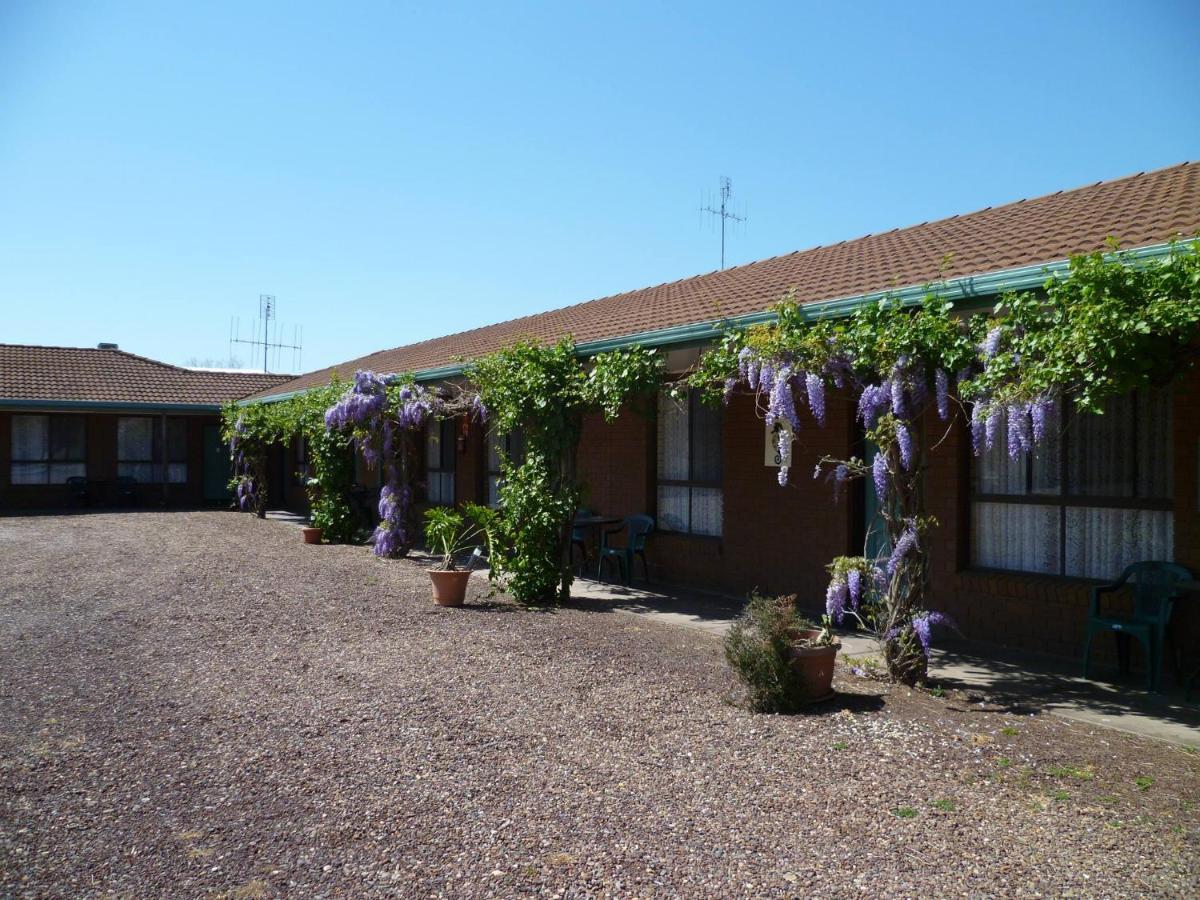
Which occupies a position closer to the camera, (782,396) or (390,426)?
(782,396)

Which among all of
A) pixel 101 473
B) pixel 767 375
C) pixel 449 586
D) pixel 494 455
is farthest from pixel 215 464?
pixel 767 375

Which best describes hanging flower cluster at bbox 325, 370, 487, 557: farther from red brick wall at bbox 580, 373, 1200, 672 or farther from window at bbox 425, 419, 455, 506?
red brick wall at bbox 580, 373, 1200, 672

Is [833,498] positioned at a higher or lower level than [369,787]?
higher

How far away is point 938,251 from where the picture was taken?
9.37 m

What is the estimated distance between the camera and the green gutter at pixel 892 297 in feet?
20.4

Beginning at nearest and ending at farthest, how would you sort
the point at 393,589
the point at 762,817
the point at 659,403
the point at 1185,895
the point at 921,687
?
1. the point at 1185,895
2. the point at 762,817
3. the point at 921,687
4. the point at 393,589
5. the point at 659,403

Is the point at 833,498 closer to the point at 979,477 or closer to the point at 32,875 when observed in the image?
the point at 979,477

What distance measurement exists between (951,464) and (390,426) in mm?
8807

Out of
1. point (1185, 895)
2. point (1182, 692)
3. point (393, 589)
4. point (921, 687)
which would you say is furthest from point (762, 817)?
point (393, 589)

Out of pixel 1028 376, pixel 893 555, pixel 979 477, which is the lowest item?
pixel 893 555

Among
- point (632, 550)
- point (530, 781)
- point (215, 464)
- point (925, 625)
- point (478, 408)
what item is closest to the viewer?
point (530, 781)

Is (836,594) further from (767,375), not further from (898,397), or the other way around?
(767,375)

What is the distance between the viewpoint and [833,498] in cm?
963

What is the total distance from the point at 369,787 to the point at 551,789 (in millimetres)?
887
